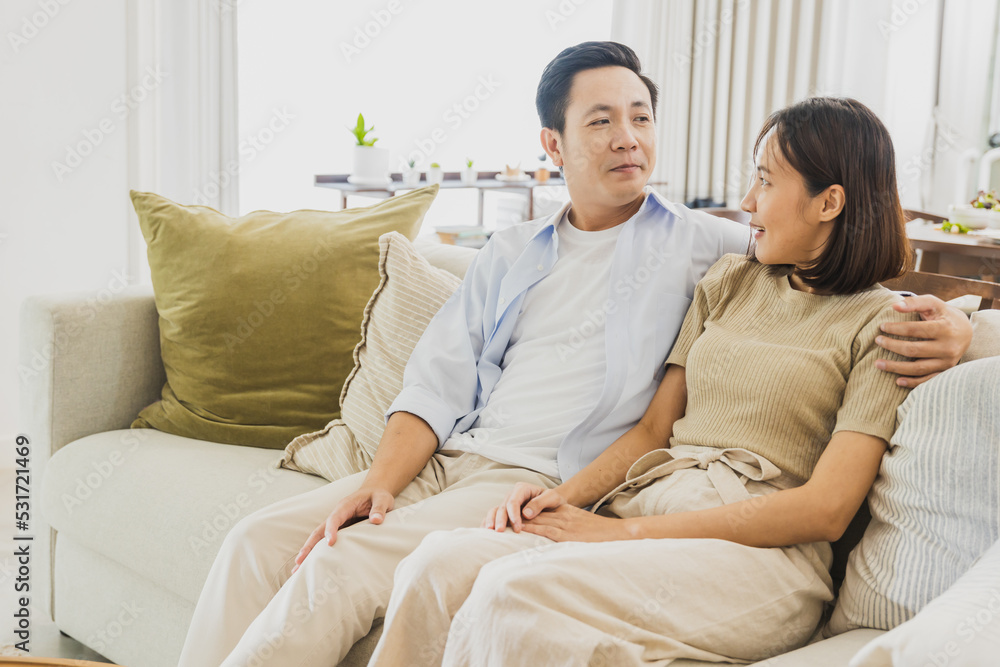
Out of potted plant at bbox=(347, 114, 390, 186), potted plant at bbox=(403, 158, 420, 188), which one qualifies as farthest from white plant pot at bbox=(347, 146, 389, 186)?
potted plant at bbox=(403, 158, 420, 188)

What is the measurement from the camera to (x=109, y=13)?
9.82ft

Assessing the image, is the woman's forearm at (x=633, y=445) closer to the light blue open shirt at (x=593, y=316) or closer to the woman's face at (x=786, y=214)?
the light blue open shirt at (x=593, y=316)

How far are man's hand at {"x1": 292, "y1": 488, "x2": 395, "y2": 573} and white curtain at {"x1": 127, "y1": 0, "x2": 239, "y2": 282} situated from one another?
7.14 ft

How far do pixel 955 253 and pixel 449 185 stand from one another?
6.91ft

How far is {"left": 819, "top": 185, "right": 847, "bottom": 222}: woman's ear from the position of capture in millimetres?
1283

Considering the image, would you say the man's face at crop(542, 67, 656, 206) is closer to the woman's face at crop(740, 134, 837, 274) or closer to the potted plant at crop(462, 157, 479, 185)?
the woman's face at crop(740, 134, 837, 274)

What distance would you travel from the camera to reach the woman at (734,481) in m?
1.02

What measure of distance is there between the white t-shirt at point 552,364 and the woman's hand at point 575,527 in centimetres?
21

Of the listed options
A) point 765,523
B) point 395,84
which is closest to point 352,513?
point 765,523

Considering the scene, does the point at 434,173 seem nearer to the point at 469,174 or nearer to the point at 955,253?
the point at 469,174

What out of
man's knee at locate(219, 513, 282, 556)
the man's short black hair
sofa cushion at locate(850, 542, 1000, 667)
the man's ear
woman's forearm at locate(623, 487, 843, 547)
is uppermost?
the man's short black hair

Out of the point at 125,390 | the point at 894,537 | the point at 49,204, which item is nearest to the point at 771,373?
the point at 894,537

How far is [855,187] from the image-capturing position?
128cm

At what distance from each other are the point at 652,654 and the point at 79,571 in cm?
136
